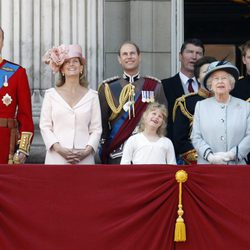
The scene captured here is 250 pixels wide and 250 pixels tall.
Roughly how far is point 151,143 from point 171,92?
1202 mm

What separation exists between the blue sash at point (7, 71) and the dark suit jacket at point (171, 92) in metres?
1.54

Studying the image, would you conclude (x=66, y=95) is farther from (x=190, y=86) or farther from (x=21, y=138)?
(x=190, y=86)

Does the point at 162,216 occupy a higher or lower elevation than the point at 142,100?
A: lower

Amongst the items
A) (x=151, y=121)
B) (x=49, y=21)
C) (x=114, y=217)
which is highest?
(x=49, y=21)

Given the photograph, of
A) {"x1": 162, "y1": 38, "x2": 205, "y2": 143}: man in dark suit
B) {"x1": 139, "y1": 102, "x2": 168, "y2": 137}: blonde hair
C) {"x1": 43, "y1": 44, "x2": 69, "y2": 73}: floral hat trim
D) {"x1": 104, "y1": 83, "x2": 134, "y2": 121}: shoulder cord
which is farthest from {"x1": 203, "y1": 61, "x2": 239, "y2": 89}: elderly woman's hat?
{"x1": 43, "y1": 44, "x2": 69, "y2": 73}: floral hat trim

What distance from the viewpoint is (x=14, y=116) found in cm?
1105

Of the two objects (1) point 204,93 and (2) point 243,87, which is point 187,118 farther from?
(2) point 243,87

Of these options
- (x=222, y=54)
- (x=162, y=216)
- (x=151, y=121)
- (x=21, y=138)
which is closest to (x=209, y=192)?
(x=162, y=216)

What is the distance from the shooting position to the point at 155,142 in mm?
10852

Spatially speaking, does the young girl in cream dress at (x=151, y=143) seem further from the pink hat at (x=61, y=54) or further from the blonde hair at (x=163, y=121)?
the pink hat at (x=61, y=54)

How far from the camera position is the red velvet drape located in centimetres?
994

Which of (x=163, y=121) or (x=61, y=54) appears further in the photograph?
(x=61, y=54)

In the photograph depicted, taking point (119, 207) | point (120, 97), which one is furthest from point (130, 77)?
point (119, 207)

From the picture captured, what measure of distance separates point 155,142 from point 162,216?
101 centimetres
